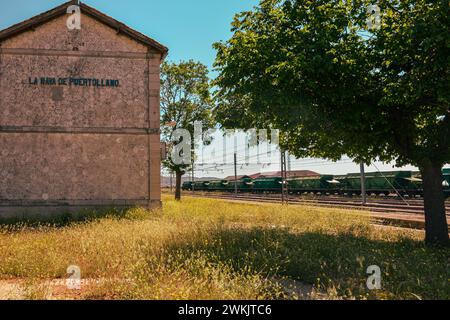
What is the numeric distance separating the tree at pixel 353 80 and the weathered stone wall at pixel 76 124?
7643 millimetres

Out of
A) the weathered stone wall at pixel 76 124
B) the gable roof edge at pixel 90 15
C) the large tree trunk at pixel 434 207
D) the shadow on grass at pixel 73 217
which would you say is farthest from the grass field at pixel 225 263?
the gable roof edge at pixel 90 15

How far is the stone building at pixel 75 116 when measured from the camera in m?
16.4

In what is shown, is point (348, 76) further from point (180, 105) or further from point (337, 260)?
point (180, 105)

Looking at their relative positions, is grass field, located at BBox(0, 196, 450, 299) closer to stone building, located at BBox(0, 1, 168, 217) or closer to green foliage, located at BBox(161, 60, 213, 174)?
stone building, located at BBox(0, 1, 168, 217)

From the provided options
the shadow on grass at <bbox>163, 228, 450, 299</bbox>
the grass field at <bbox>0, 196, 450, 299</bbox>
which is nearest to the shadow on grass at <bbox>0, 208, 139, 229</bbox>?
the grass field at <bbox>0, 196, 450, 299</bbox>

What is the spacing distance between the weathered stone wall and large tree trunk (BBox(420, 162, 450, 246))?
36.9 feet

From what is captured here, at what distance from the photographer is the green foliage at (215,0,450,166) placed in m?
8.82

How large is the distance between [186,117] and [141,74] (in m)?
14.4

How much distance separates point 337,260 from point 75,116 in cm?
1383
